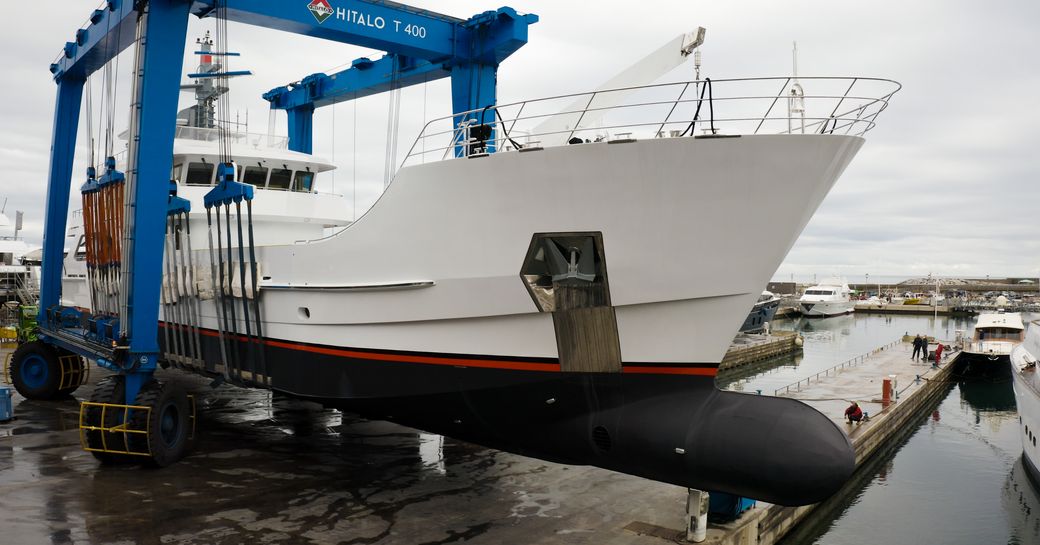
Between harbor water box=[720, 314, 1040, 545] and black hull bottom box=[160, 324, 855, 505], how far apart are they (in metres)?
6.14

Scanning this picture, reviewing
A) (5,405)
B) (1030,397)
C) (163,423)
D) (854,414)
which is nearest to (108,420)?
(163,423)

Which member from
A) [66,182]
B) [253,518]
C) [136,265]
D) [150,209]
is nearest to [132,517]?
[253,518]

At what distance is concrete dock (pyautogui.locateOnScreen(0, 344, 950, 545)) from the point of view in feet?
23.0

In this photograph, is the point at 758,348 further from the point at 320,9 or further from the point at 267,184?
the point at 320,9

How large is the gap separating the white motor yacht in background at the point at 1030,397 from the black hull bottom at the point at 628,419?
10.8 m

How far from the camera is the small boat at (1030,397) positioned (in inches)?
541

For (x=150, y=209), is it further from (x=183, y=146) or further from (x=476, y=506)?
(x=476, y=506)

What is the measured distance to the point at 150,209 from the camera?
8.80 m

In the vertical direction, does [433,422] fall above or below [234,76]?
below

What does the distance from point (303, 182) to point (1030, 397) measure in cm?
1515

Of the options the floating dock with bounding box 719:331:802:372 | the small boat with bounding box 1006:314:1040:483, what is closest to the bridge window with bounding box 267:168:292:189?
the small boat with bounding box 1006:314:1040:483

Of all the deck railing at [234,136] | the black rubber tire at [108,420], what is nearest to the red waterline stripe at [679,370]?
the black rubber tire at [108,420]

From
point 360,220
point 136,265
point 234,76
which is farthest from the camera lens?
point 234,76

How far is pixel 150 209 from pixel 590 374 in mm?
6156
